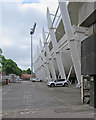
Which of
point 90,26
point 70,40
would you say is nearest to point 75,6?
point 70,40

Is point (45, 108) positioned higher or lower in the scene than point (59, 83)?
higher

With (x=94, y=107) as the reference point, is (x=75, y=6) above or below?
above

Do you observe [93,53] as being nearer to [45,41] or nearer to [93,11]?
[93,11]

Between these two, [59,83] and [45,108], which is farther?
[59,83]

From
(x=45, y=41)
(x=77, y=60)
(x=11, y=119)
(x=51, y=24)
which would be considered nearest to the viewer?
(x=11, y=119)

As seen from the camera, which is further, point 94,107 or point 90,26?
point 90,26

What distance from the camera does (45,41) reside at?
6331cm

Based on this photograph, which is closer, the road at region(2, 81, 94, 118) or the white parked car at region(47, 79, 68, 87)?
the road at region(2, 81, 94, 118)

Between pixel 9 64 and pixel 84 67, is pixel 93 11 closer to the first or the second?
pixel 84 67

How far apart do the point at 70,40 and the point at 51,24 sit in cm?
1786

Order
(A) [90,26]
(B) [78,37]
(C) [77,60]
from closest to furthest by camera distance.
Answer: (A) [90,26] < (C) [77,60] < (B) [78,37]

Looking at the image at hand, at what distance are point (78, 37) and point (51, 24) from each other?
46.8 ft

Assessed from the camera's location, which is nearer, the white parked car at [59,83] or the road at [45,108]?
the road at [45,108]

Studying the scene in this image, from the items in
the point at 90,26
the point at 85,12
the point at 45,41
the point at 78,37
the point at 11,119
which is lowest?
the point at 11,119
